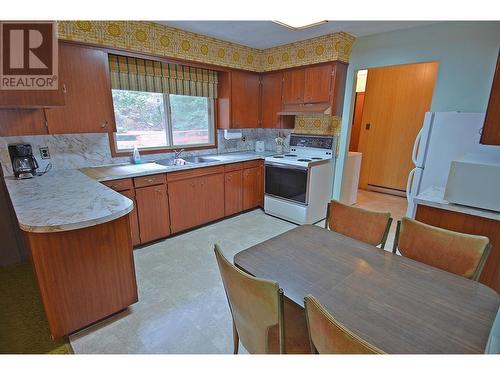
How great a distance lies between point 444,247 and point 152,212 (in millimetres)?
2663

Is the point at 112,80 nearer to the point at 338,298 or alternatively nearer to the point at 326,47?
the point at 326,47

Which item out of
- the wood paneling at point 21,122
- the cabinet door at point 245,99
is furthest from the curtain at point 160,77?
the wood paneling at point 21,122

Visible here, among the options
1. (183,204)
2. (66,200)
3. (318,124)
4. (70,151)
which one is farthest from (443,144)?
(70,151)

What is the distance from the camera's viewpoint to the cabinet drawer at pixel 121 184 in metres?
2.51

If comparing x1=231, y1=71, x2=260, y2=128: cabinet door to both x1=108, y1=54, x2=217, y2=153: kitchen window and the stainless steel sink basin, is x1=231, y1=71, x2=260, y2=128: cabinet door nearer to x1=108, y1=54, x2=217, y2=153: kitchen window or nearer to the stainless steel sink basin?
x1=108, y1=54, x2=217, y2=153: kitchen window

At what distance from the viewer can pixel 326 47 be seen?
3.31m

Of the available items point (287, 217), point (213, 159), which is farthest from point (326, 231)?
point (213, 159)

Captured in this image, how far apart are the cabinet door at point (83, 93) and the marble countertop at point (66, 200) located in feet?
1.57

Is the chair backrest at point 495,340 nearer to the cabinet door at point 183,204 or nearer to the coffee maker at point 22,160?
the cabinet door at point 183,204

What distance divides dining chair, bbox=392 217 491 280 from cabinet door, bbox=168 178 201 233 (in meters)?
2.35

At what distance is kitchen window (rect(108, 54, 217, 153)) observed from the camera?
295cm

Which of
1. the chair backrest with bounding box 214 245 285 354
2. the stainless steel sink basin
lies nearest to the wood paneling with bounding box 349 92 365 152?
the stainless steel sink basin

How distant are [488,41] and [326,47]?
1.63 m

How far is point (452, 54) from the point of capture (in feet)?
8.80
